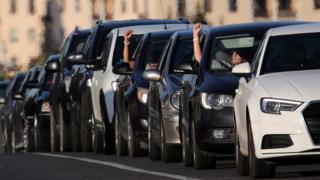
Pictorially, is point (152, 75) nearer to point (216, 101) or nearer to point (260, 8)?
point (216, 101)

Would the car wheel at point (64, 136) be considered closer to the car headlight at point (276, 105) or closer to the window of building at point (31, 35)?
the car headlight at point (276, 105)

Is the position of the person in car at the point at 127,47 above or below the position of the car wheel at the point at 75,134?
above

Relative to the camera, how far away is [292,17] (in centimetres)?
6444

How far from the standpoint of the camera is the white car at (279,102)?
48.6ft

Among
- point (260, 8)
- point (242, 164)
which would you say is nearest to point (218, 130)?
point (242, 164)

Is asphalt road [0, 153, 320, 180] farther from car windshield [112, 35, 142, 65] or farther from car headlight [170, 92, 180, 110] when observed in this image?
car windshield [112, 35, 142, 65]

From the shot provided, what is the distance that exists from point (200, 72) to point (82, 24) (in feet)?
295

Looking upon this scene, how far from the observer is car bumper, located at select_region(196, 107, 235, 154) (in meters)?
17.4

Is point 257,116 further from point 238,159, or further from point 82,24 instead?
point 82,24

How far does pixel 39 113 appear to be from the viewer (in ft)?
102

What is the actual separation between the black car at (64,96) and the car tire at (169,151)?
8684 millimetres

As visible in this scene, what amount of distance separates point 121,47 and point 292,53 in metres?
8.76

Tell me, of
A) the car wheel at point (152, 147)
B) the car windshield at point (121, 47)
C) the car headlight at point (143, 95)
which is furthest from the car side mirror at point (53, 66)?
the car wheel at point (152, 147)

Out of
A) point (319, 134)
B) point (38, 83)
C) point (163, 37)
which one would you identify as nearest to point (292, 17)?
point (38, 83)
